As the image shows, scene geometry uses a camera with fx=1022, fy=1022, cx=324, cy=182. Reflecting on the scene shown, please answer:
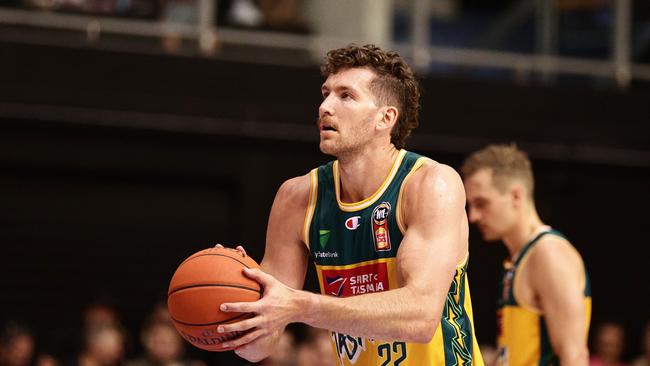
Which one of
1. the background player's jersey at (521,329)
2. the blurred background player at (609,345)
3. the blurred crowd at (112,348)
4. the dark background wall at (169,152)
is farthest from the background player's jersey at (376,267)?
the blurred background player at (609,345)

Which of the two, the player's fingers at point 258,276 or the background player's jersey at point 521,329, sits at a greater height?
the player's fingers at point 258,276

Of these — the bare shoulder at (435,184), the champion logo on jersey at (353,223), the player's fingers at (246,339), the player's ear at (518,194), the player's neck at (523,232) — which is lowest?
the player's neck at (523,232)

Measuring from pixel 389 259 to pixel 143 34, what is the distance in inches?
287

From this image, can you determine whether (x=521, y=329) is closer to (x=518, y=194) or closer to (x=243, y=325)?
(x=518, y=194)

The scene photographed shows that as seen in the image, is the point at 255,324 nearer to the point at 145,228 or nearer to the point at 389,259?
the point at 389,259

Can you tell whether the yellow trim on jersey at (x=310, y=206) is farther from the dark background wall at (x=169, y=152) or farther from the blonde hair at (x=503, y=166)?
the dark background wall at (x=169, y=152)

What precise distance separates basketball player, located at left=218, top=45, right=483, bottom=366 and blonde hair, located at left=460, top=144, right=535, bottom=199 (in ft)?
5.49

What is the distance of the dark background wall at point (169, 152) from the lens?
1131 cm

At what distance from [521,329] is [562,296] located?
39 centimetres

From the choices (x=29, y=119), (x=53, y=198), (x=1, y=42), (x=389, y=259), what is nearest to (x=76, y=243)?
(x=53, y=198)

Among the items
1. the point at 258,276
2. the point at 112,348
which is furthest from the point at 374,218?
the point at 112,348

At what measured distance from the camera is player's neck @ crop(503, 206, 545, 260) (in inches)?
252

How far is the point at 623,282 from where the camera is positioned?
520 inches

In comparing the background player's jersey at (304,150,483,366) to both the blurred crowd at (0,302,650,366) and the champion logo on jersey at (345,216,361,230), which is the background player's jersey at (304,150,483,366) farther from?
the blurred crowd at (0,302,650,366)
